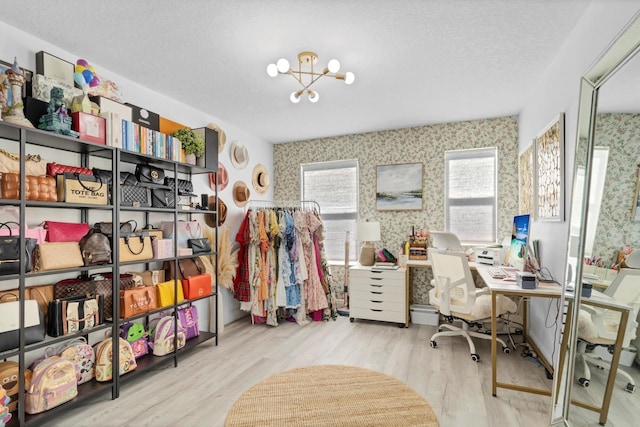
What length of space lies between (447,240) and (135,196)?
3.11 metres

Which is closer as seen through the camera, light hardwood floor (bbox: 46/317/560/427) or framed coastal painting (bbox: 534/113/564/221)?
light hardwood floor (bbox: 46/317/560/427)

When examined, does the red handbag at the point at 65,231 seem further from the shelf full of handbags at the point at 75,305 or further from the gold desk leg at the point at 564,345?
the gold desk leg at the point at 564,345

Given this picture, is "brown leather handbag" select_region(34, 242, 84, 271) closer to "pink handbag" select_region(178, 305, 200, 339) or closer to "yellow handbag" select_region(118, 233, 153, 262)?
"yellow handbag" select_region(118, 233, 153, 262)

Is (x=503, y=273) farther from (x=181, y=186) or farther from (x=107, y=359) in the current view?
(x=107, y=359)

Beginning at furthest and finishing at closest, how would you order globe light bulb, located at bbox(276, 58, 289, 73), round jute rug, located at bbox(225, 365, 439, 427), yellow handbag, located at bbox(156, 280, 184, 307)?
yellow handbag, located at bbox(156, 280, 184, 307), globe light bulb, located at bbox(276, 58, 289, 73), round jute rug, located at bbox(225, 365, 439, 427)

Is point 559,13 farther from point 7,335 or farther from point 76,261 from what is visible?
point 7,335

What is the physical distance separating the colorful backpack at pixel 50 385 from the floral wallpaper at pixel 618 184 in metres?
2.89

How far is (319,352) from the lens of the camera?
10.0 feet

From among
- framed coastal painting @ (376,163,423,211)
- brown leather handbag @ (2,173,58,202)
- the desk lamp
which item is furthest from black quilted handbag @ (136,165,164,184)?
framed coastal painting @ (376,163,423,211)

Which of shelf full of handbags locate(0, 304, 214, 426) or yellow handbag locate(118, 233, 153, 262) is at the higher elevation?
yellow handbag locate(118, 233, 153, 262)

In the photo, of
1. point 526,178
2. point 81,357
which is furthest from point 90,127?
point 526,178

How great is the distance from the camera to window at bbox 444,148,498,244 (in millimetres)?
4000

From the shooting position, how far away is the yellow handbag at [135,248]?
2379mm

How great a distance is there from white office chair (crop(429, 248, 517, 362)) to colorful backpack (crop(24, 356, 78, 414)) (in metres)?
2.90
